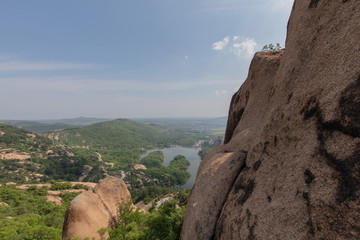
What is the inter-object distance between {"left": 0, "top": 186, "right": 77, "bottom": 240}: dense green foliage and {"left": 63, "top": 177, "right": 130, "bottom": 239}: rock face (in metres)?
4.86

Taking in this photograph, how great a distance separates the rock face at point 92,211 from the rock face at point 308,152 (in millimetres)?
11996

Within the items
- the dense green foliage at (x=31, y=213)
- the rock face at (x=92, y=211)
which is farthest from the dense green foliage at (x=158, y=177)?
Result: the rock face at (x=92, y=211)

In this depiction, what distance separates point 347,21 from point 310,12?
185 centimetres

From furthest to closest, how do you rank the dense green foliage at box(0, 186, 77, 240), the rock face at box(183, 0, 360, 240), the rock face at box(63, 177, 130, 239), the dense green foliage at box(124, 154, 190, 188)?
the dense green foliage at box(124, 154, 190, 188) → the dense green foliage at box(0, 186, 77, 240) → the rock face at box(63, 177, 130, 239) → the rock face at box(183, 0, 360, 240)

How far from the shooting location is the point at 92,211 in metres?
15.3

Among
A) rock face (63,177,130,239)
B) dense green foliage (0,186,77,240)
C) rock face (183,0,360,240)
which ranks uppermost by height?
rock face (183,0,360,240)

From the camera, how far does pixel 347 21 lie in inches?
161

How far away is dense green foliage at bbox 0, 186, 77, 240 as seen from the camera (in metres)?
16.5

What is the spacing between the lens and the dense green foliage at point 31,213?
16.5 metres

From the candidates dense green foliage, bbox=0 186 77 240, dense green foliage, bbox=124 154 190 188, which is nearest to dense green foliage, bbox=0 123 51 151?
dense green foliage, bbox=124 154 190 188

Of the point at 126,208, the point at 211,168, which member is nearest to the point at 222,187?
the point at 211,168

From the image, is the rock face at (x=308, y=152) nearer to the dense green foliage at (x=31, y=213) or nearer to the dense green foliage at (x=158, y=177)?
the dense green foliage at (x=31, y=213)

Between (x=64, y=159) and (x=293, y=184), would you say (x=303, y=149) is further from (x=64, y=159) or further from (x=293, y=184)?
(x=64, y=159)

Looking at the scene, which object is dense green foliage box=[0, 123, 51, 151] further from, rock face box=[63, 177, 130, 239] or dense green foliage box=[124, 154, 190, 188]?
rock face box=[63, 177, 130, 239]
